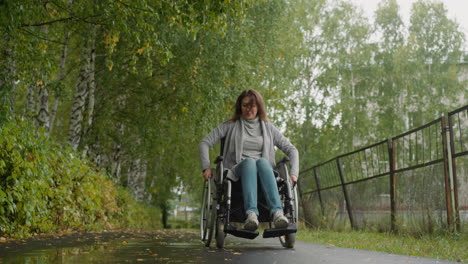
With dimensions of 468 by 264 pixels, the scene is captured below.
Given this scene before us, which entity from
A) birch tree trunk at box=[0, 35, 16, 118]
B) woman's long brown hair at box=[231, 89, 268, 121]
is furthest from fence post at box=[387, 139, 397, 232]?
birch tree trunk at box=[0, 35, 16, 118]

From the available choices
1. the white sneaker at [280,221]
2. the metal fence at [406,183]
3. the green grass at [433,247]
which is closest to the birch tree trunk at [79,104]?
the metal fence at [406,183]

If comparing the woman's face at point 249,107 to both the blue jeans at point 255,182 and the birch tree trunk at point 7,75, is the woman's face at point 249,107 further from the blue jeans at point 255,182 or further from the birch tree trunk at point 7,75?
the birch tree trunk at point 7,75

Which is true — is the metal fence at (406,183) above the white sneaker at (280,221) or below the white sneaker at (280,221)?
above

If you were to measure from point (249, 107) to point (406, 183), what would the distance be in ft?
8.72

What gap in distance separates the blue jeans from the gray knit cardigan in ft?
1.12

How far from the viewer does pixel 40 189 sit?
6.43 metres

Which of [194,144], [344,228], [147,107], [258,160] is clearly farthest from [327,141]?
[258,160]

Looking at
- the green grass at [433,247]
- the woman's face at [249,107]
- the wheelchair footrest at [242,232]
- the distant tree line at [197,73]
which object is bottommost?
the green grass at [433,247]

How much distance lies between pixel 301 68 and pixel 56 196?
22194mm

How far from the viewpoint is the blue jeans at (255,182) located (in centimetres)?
511

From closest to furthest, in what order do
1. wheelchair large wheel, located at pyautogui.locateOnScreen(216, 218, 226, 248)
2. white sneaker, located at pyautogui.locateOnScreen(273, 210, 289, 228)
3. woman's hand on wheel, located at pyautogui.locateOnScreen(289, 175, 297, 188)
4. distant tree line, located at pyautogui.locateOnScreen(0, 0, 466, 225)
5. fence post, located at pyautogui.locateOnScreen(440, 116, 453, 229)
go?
1. white sneaker, located at pyautogui.locateOnScreen(273, 210, 289, 228)
2. wheelchair large wheel, located at pyautogui.locateOnScreen(216, 218, 226, 248)
3. woman's hand on wheel, located at pyautogui.locateOnScreen(289, 175, 297, 188)
4. fence post, located at pyautogui.locateOnScreen(440, 116, 453, 229)
5. distant tree line, located at pyautogui.locateOnScreen(0, 0, 466, 225)

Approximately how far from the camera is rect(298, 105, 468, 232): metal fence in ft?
20.0

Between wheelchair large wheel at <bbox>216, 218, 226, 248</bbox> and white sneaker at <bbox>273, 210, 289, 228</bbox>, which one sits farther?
wheelchair large wheel at <bbox>216, 218, 226, 248</bbox>

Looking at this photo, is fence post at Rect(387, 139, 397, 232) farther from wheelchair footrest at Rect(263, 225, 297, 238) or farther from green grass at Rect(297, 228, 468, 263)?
wheelchair footrest at Rect(263, 225, 297, 238)
